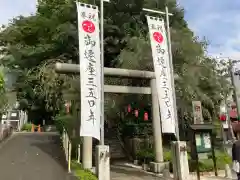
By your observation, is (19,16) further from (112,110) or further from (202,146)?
(202,146)

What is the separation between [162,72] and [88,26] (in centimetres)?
324

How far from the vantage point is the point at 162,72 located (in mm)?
9883

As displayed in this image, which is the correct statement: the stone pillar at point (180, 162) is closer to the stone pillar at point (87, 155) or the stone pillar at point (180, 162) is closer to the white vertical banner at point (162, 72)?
the white vertical banner at point (162, 72)

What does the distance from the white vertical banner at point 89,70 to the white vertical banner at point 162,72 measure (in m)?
2.28

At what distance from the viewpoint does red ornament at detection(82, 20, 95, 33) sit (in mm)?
8771

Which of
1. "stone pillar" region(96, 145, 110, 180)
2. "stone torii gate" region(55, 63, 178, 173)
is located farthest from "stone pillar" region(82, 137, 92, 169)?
"stone pillar" region(96, 145, 110, 180)

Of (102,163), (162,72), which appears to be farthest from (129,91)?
(102,163)

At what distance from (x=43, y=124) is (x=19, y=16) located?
14.9m

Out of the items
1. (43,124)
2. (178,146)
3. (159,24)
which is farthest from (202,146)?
(43,124)

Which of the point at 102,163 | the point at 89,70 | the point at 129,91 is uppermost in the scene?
the point at 89,70

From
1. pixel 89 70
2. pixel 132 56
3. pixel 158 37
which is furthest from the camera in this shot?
pixel 132 56

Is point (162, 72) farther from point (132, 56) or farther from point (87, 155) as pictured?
point (87, 155)

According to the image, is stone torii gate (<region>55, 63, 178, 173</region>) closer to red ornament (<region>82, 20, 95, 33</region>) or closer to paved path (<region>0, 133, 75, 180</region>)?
paved path (<region>0, 133, 75, 180</region>)

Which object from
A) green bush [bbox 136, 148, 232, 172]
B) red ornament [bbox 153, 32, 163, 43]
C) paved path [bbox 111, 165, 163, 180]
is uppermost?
red ornament [bbox 153, 32, 163, 43]
